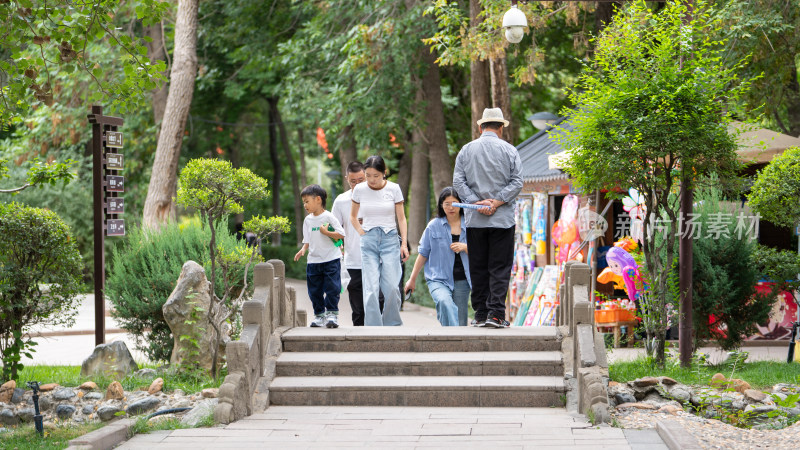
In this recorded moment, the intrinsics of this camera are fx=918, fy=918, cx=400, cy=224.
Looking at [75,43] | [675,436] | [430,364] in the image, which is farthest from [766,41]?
[75,43]

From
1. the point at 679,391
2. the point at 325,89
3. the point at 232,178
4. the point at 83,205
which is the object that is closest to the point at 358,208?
the point at 232,178

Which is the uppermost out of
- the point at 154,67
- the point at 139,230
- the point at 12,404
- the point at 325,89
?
the point at 325,89

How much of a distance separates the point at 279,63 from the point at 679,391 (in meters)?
20.3

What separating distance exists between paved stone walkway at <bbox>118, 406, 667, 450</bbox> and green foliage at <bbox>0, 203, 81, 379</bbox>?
3.66 metres

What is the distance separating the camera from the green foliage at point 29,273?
33.2ft

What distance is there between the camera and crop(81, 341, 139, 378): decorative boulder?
10.4m

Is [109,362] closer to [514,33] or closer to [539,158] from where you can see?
[514,33]

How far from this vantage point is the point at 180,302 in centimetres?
990

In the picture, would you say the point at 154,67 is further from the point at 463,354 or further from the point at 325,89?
the point at 325,89

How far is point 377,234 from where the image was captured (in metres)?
9.82

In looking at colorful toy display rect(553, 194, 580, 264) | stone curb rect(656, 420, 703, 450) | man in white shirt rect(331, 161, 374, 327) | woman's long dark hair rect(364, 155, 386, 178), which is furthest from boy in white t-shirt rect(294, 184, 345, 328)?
colorful toy display rect(553, 194, 580, 264)

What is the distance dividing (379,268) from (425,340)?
1.36 m

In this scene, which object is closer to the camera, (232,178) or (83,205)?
(232,178)

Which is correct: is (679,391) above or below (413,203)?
below
